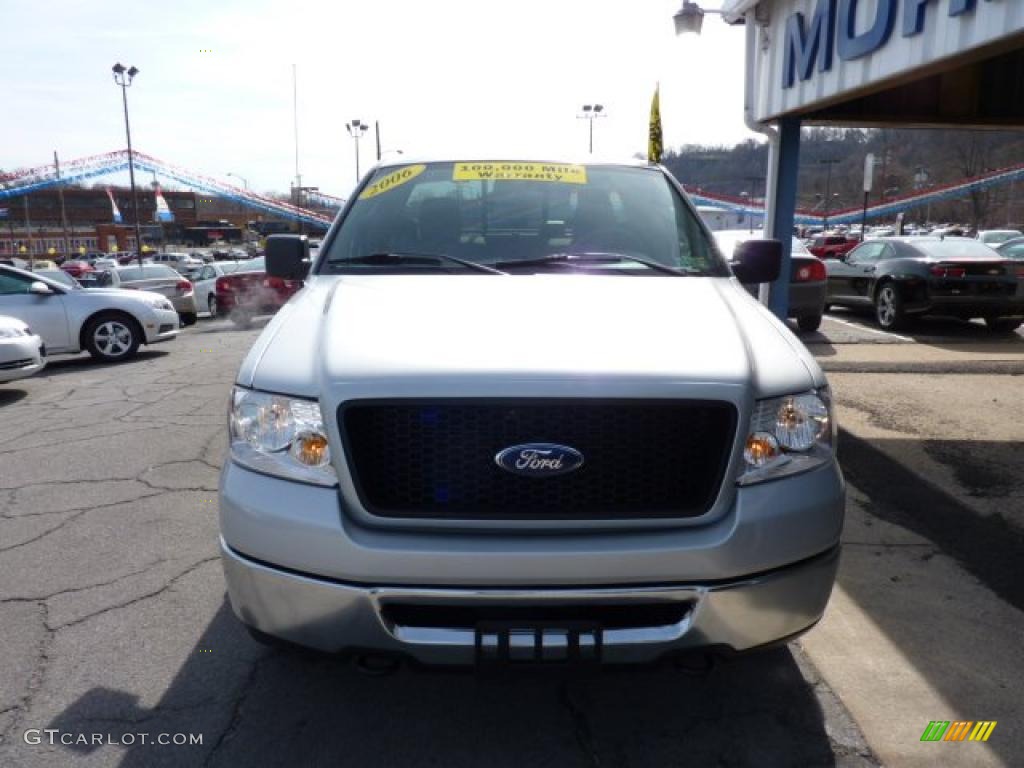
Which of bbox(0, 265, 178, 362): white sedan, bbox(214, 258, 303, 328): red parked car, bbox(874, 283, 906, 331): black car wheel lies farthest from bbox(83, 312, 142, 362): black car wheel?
bbox(874, 283, 906, 331): black car wheel

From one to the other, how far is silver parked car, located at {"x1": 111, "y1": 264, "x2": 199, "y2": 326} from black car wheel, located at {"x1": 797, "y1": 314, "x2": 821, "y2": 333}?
12.2m

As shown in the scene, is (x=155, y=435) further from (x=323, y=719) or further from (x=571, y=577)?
(x=571, y=577)

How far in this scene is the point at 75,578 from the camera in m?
3.62

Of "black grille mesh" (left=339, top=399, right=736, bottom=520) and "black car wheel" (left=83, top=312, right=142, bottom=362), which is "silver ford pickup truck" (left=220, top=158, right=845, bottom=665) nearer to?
"black grille mesh" (left=339, top=399, right=736, bottom=520)

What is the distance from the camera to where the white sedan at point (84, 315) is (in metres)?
10.0

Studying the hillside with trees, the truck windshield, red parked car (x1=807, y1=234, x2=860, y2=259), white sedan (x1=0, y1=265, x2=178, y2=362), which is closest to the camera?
the truck windshield

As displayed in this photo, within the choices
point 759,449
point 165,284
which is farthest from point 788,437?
point 165,284

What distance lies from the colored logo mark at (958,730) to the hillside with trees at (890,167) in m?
40.8

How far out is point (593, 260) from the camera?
3.28 meters

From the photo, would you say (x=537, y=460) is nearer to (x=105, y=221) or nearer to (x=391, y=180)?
(x=391, y=180)

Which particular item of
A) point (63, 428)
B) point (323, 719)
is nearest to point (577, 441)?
point (323, 719)

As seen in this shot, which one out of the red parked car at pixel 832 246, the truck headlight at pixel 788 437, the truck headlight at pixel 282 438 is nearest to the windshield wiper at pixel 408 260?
the truck headlight at pixel 282 438

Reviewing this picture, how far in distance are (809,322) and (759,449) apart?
403 inches

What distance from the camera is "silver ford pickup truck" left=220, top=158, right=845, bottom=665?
2.08 meters
